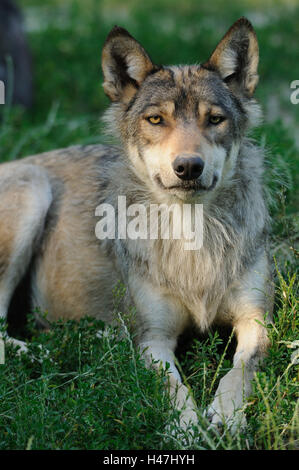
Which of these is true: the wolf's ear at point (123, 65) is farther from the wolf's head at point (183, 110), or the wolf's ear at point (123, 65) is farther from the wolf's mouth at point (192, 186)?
the wolf's mouth at point (192, 186)

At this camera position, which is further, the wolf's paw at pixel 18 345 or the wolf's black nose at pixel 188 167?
the wolf's paw at pixel 18 345

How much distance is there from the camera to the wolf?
157 inches

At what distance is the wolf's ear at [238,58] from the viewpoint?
4309 millimetres

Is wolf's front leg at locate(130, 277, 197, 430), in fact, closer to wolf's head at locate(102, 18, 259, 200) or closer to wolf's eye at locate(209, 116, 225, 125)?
wolf's head at locate(102, 18, 259, 200)

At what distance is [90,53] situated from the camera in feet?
31.8

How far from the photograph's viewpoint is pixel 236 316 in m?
4.32

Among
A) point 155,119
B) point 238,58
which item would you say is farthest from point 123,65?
point 238,58

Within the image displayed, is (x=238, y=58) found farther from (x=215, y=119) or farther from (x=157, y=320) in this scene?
(x=157, y=320)

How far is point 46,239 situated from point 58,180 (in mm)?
468

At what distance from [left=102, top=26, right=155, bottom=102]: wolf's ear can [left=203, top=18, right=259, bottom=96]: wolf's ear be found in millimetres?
400

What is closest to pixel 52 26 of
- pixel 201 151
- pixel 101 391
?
pixel 201 151

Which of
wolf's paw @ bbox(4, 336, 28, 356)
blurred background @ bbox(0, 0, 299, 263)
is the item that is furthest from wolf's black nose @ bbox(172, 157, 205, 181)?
blurred background @ bbox(0, 0, 299, 263)

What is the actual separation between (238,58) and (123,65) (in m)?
0.72

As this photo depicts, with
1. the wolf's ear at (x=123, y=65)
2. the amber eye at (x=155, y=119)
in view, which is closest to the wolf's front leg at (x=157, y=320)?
the amber eye at (x=155, y=119)
